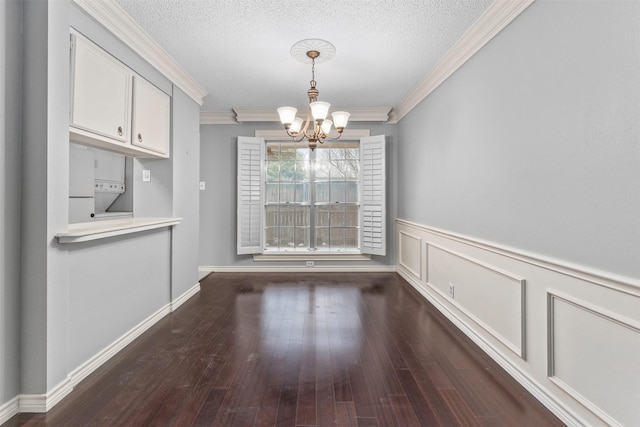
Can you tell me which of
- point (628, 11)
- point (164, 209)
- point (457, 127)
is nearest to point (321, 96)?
point (457, 127)

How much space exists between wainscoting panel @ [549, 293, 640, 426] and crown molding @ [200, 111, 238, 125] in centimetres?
465

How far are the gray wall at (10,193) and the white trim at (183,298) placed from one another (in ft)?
5.38

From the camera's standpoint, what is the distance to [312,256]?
5129 mm

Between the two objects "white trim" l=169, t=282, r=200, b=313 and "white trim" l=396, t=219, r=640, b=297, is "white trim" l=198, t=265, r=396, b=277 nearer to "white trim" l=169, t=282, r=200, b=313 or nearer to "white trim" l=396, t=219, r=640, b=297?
"white trim" l=169, t=282, r=200, b=313

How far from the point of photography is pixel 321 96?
168 inches

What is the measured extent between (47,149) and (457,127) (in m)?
3.13

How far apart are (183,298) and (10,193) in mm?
2215

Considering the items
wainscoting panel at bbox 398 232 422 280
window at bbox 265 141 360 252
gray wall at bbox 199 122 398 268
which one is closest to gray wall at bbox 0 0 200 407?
gray wall at bbox 199 122 398 268

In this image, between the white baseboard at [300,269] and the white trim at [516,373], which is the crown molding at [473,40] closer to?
the white trim at [516,373]

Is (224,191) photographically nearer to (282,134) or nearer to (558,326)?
(282,134)

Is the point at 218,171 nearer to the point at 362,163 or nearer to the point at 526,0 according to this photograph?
the point at 362,163

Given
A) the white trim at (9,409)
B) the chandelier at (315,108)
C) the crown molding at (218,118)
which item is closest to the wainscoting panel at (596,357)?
the chandelier at (315,108)

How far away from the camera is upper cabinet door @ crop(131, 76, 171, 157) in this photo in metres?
2.76

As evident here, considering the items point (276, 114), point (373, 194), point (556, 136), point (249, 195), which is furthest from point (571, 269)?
point (276, 114)
